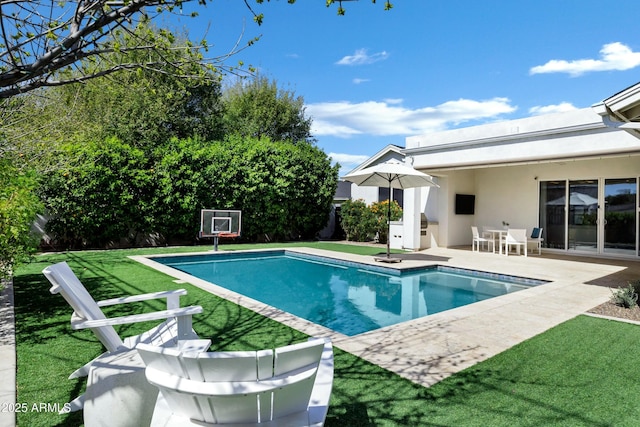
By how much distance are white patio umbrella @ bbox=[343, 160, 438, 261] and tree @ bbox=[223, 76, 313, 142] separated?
733 inches

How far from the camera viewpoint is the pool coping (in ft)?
13.8

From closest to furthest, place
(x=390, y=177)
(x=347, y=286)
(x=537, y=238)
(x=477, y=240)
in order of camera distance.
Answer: (x=347, y=286)
(x=390, y=177)
(x=537, y=238)
(x=477, y=240)

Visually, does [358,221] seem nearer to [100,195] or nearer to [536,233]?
[536,233]

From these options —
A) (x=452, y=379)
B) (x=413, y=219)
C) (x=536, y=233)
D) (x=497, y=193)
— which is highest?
(x=497, y=193)

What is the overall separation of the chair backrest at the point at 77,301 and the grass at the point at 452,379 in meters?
0.60

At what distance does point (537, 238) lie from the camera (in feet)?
48.2

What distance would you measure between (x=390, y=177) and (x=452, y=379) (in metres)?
9.02

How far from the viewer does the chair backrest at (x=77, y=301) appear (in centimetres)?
312

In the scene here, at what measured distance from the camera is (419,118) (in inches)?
3265

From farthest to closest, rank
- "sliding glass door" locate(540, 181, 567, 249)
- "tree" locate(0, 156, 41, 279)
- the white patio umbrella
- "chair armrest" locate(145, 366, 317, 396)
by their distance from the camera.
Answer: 1. "sliding glass door" locate(540, 181, 567, 249)
2. the white patio umbrella
3. "tree" locate(0, 156, 41, 279)
4. "chair armrest" locate(145, 366, 317, 396)

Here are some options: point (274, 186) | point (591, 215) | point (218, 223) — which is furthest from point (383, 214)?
point (591, 215)

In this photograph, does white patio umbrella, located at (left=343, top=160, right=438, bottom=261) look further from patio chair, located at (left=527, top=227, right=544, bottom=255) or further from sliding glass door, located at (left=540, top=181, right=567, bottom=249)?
sliding glass door, located at (left=540, top=181, right=567, bottom=249)

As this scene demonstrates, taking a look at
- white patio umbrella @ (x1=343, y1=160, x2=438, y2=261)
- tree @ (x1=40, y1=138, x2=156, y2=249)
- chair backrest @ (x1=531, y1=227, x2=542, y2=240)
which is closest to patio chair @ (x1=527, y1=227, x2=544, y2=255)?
chair backrest @ (x1=531, y1=227, x2=542, y2=240)

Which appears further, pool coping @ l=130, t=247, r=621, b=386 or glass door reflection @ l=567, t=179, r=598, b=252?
glass door reflection @ l=567, t=179, r=598, b=252
